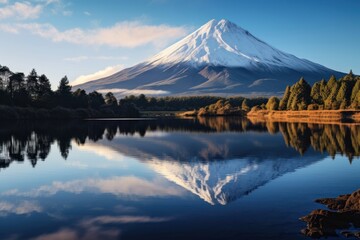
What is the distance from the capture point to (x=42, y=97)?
346 ft

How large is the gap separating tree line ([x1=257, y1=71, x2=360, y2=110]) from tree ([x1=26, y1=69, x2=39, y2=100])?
66.2 metres

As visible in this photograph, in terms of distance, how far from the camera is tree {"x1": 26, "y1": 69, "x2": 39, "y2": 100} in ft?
353

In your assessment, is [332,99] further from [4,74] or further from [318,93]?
[4,74]

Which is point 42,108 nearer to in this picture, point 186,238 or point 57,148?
point 57,148

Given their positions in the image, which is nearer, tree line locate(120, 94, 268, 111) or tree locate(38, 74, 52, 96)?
tree locate(38, 74, 52, 96)

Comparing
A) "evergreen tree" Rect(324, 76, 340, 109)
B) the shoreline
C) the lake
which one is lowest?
the lake

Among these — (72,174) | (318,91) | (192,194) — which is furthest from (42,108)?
(192,194)

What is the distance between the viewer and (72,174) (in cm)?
2420

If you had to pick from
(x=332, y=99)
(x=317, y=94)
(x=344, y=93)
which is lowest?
(x=332, y=99)

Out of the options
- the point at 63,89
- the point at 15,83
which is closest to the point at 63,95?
the point at 63,89

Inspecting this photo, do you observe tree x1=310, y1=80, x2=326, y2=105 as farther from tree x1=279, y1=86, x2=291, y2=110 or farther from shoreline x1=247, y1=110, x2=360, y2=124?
tree x1=279, y1=86, x2=291, y2=110

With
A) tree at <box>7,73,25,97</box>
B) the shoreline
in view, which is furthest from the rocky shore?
tree at <box>7,73,25,97</box>

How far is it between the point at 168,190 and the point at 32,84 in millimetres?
98883

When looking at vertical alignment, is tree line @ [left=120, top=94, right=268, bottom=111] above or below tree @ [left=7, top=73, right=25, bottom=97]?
below
